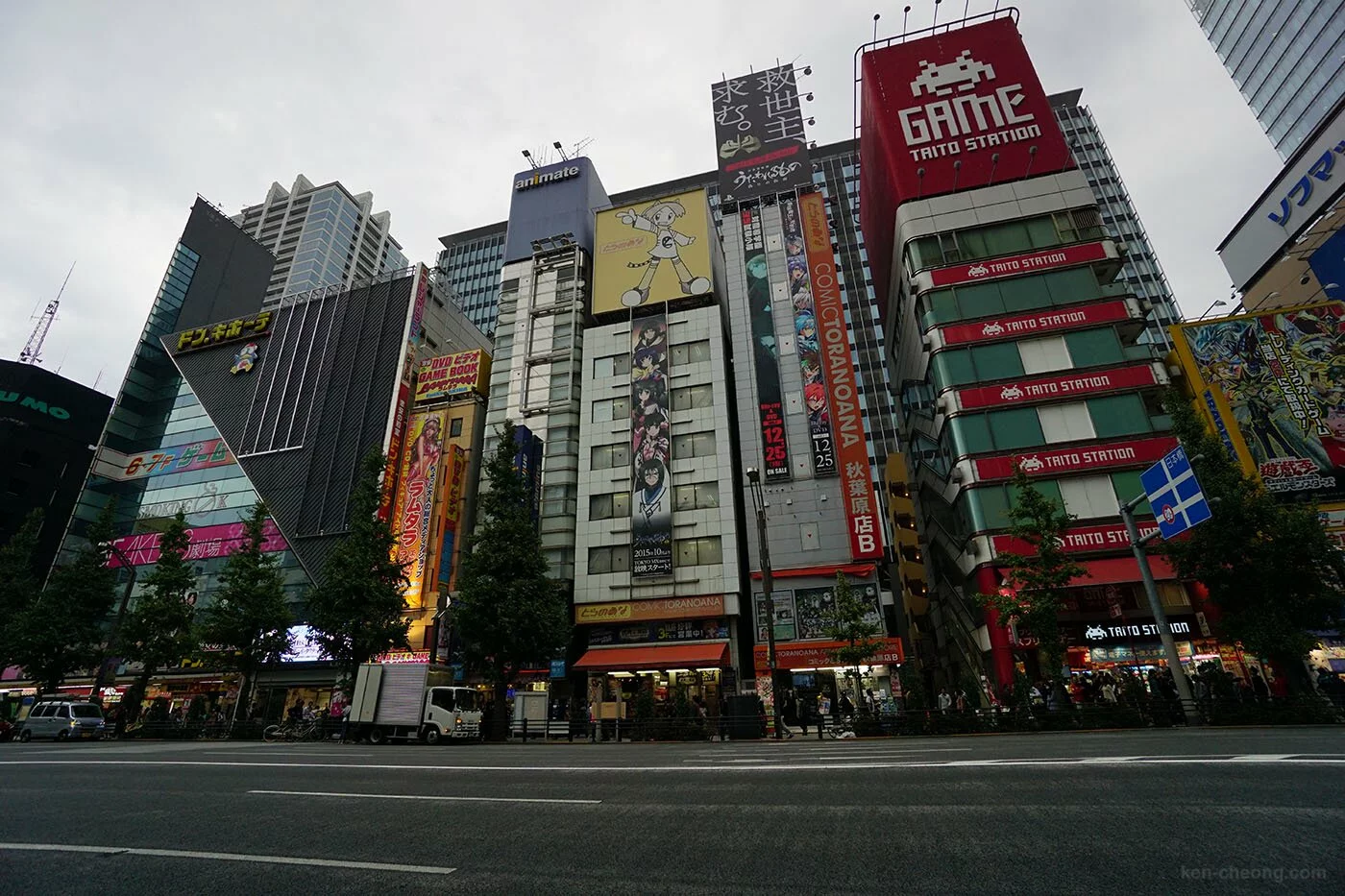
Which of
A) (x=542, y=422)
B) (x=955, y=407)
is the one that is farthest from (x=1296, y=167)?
(x=542, y=422)

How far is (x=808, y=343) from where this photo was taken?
39.1m

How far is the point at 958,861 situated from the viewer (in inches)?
161

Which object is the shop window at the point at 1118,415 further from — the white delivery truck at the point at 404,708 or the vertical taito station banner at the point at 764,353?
the white delivery truck at the point at 404,708

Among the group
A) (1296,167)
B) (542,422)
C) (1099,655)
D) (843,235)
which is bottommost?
(1099,655)

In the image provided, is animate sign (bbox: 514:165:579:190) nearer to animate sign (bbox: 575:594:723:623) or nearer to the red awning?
animate sign (bbox: 575:594:723:623)

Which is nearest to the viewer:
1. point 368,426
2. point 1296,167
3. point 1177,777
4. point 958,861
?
point 958,861

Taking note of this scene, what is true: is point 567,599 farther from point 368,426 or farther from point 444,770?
point 444,770

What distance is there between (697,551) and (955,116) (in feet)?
106

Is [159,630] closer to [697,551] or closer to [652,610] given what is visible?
[652,610]

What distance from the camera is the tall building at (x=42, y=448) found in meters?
53.1

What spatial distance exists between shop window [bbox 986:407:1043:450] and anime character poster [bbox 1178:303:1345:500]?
28.4 feet

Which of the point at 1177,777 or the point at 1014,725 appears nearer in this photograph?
the point at 1177,777

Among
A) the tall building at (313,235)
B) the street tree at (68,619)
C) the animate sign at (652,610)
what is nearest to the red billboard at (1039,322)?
the animate sign at (652,610)

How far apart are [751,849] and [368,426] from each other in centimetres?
4806
